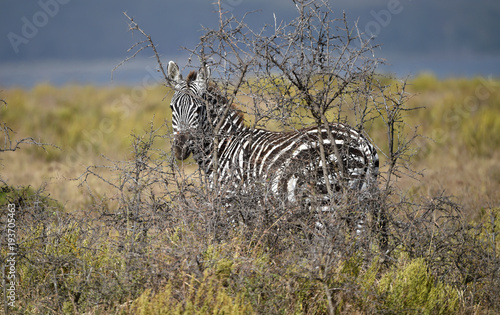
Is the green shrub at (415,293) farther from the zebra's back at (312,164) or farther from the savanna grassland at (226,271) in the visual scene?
the zebra's back at (312,164)

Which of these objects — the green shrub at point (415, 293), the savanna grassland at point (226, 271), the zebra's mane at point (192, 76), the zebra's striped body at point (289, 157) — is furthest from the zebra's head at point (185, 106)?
the green shrub at point (415, 293)

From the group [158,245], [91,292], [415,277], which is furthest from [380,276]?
[91,292]

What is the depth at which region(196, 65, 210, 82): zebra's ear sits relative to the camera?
5148mm

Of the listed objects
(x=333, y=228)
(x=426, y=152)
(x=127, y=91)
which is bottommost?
(x=333, y=228)

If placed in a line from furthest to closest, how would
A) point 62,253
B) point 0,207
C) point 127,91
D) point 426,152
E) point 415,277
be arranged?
point 127,91 → point 426,152 → point 0,207 → point 62,253 → point 415,277

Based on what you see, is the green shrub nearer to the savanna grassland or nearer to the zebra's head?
the savanna grassland

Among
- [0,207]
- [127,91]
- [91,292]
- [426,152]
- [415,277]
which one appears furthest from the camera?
[127,91]

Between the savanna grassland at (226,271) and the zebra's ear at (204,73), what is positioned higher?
the zebra's ear at (204,73)

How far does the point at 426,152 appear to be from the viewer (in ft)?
42.4

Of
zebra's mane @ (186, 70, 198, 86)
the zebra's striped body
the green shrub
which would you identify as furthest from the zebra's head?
the green shrub

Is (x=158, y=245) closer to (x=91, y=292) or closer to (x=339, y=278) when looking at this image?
(x=91, y=292)

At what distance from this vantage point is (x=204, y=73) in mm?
5227

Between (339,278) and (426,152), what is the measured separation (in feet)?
32.2

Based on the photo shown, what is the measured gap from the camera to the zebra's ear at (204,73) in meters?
5.15
